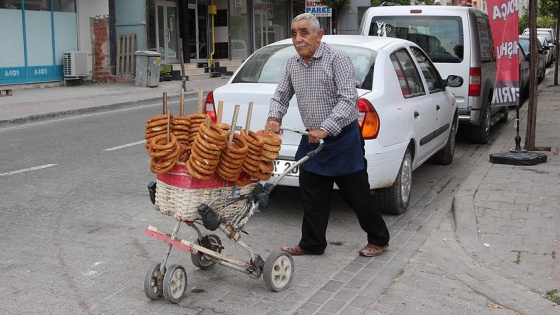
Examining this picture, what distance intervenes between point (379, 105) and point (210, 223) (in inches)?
98.0

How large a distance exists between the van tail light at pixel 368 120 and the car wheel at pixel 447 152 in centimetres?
305

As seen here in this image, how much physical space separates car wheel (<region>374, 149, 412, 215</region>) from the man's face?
6.85ft

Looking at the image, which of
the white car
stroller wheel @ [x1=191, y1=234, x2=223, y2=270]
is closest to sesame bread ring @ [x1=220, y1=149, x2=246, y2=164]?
stroller wheel @ [x1=191, y1=234, x2=223, y2=270]

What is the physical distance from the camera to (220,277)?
4980mm

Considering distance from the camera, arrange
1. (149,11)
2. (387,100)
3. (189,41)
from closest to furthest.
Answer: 1. (387,100)
2. (149,11)
3. (189,41)

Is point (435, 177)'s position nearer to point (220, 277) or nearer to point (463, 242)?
point (463, 242)

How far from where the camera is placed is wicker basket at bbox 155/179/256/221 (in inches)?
165

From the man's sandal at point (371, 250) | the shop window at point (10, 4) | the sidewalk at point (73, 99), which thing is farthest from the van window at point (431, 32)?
the shop window at point (10, 4)

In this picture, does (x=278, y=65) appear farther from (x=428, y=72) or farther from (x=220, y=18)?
(x=220, y=18)

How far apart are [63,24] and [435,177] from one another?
16337mm

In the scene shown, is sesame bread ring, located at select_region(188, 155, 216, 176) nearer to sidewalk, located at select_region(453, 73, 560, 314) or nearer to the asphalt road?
the asphalt road

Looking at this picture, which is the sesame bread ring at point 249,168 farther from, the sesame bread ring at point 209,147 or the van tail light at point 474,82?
the van tail light at point 474,82

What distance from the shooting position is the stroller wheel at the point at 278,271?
4.57 m

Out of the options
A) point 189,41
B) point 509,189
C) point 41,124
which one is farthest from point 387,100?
point 189,41
